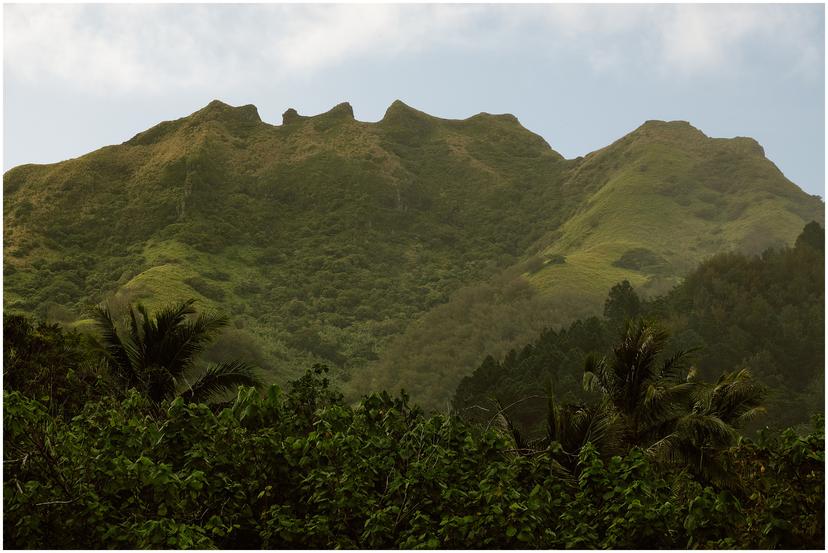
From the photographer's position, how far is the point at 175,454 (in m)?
10.9

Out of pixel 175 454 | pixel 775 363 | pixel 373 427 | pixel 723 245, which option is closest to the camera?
pixel 175 454

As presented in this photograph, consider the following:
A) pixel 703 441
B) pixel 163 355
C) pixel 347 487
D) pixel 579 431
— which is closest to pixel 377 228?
pixel 163 355

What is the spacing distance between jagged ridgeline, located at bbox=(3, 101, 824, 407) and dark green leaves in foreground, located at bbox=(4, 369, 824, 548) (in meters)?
61.3

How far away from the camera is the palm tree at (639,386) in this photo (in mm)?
17703

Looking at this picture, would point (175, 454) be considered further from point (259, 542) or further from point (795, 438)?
point (795, 438)

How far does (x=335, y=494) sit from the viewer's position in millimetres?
10266

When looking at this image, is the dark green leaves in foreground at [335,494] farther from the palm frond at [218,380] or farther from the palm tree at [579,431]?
the palm frond at [218,380]

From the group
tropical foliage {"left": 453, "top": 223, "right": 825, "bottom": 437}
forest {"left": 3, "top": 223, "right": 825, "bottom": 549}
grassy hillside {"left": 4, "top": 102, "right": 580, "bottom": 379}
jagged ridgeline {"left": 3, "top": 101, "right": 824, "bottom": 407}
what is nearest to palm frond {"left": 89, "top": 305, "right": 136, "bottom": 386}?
forest {"left": 3, "top": 223, "right": 825, "bottom": 549}

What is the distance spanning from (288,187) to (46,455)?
387 ft

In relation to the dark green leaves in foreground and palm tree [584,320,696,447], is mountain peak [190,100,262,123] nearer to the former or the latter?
palm tree [584,320,696,447]

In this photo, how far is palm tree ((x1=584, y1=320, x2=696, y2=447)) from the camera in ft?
58.1

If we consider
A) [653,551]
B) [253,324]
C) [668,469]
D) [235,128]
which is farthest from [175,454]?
[235,128]

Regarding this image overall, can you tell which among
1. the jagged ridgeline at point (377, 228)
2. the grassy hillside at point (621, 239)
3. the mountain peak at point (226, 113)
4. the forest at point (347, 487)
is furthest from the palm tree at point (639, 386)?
the mountain peak at point (226, 113)

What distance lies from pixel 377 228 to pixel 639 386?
10572cm
